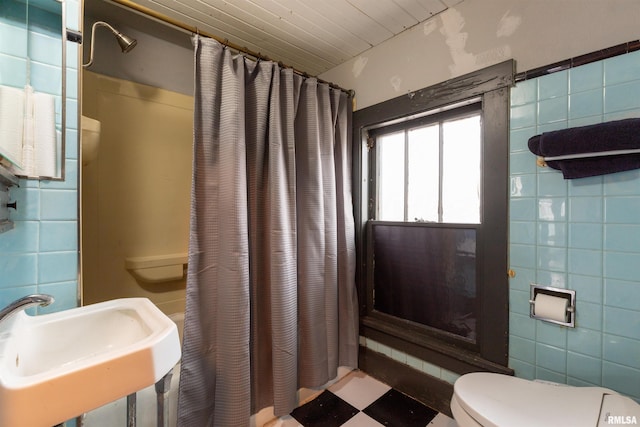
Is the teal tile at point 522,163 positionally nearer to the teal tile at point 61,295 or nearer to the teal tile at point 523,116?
the teal tile at point 523,116

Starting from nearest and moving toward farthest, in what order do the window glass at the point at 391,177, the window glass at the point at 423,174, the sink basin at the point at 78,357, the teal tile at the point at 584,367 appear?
the sink basin at the point at 78,357, the teal tile at the point at 584,367, the window glass at the point at 423,174, the window glass at the point at 391,177

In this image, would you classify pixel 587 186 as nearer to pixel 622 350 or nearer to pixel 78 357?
pixel 622 350

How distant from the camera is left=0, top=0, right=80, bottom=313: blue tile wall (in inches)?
33.6

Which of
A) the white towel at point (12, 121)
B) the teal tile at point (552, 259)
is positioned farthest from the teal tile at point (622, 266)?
the white towel at point (12, 121)

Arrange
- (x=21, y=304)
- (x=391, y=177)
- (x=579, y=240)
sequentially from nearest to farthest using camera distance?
(x=21, y=304) → (x=579, y=240) → (x=391, y=177)

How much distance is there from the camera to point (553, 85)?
1.07 meters

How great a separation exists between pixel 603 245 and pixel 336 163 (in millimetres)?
1271

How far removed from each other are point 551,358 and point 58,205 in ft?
6.46

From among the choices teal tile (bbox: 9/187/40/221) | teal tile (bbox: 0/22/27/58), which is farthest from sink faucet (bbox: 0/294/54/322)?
teal tile (bbox: 0/22/27/58)

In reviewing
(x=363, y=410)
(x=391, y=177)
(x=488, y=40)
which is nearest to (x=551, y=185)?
(x=488, y=40)

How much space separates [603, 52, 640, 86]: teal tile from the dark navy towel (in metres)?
0.18

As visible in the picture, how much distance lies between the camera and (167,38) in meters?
1.64

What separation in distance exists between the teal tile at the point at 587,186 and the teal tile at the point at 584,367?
621mm

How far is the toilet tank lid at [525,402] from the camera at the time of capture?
2.51ft
